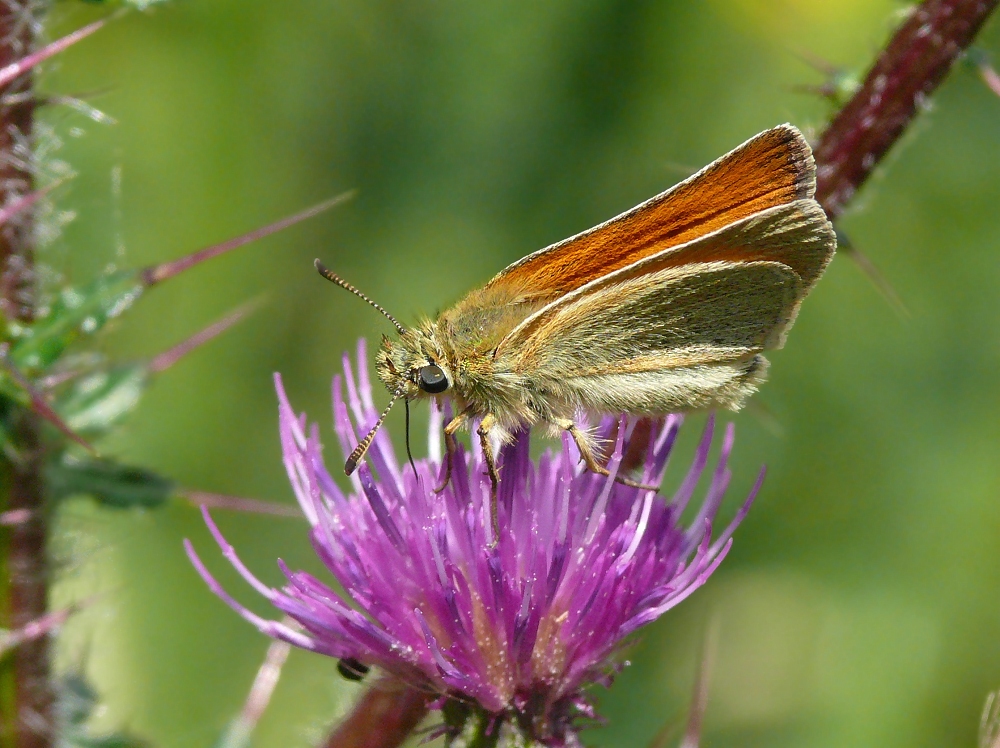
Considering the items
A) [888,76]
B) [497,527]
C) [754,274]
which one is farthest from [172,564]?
[888,76]

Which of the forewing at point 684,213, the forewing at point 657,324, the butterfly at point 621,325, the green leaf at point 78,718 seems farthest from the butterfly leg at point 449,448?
the green leaf at point 78,718

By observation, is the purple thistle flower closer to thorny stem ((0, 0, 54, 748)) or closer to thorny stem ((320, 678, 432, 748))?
thorny stem ((320, 678, 432, 748))

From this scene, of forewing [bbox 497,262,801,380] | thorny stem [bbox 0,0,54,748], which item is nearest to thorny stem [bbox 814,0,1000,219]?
forewing [bbox 497,262,801,380]

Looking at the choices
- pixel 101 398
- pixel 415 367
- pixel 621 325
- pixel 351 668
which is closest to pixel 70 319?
pixel 101 398

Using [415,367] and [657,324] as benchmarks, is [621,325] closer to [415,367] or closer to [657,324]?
[657,324]

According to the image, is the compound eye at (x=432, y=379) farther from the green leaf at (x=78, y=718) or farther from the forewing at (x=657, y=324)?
the green leaf at (x=78, y=718)

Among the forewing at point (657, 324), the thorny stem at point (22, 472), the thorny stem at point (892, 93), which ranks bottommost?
the thorny stem at point (22, 472)
